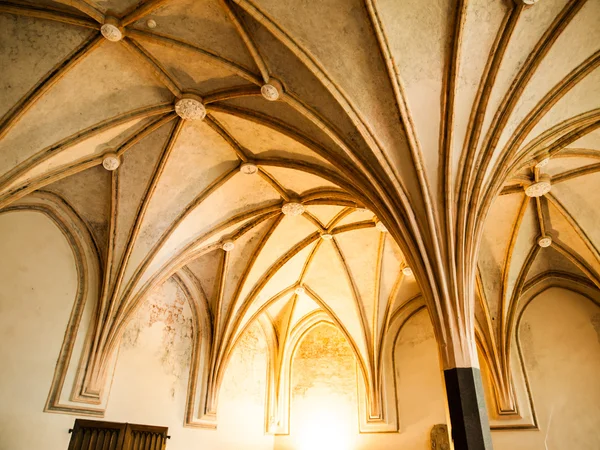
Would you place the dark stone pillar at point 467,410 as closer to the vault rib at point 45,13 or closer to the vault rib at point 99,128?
the vault rib at point 99,128

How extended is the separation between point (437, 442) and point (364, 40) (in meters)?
10.1

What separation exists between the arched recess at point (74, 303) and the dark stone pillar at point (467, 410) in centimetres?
709

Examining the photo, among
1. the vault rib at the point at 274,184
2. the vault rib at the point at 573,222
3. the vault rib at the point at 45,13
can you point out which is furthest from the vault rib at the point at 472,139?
the vault rib at the point at 45,13

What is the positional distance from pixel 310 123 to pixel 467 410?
5.02m

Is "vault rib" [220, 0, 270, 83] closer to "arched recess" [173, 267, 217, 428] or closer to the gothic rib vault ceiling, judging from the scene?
the gothic rib vault ceiling

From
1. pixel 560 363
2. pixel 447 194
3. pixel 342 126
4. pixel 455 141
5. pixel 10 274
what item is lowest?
pixel 560 363

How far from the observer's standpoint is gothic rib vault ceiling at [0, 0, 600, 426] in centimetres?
636

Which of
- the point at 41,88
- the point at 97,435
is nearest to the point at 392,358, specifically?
the point at 97,435

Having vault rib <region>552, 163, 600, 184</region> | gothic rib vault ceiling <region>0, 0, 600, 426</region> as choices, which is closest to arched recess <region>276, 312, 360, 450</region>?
gothic rib vault ceiling <region>0, 0, 600, 426</region>

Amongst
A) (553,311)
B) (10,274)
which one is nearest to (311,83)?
(10,274)

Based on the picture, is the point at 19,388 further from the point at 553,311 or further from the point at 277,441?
the point at 553,311

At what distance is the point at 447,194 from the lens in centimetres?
684

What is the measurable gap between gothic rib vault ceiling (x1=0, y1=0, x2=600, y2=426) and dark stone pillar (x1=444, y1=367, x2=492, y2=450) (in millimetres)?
650

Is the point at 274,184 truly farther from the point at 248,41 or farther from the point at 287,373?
the point at 287,373
